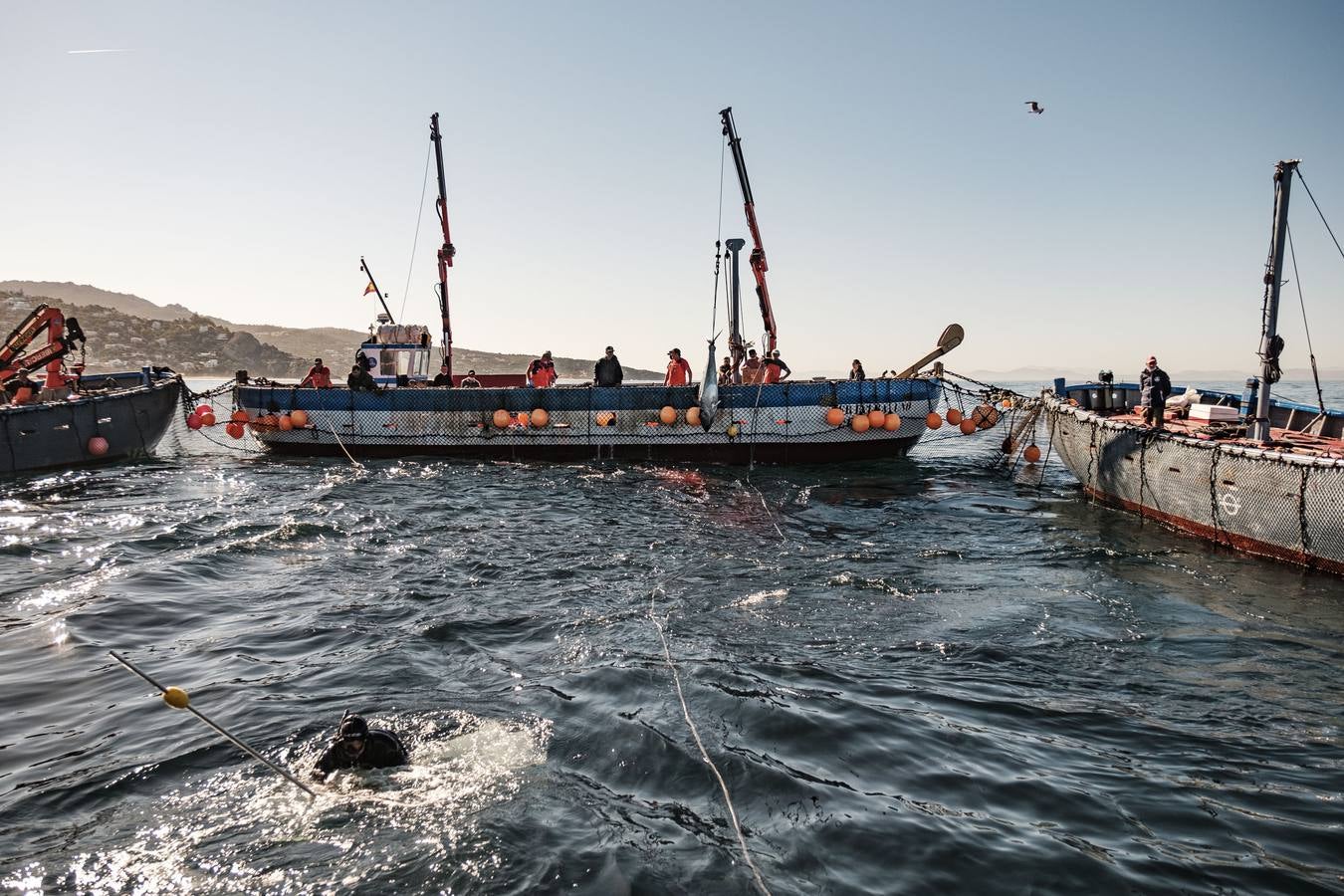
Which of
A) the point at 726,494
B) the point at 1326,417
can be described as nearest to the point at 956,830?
the point at 726,494

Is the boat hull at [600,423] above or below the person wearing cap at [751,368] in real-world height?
below

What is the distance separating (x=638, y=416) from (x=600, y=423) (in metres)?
1.29

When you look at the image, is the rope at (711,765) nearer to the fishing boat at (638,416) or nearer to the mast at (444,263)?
the fishing boat at (638,416)

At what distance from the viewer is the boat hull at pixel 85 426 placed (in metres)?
21.0

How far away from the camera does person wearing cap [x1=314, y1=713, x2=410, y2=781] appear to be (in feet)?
19.2

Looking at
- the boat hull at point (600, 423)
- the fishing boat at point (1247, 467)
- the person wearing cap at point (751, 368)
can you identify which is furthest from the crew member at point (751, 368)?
the fishing boat at point (1247, 467)

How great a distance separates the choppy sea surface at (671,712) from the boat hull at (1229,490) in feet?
1.73

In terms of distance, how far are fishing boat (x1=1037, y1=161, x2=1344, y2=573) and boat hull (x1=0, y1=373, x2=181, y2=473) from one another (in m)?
28.6

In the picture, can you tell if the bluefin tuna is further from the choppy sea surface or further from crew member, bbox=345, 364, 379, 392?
crew member, bbox=345, 364, 379, 392

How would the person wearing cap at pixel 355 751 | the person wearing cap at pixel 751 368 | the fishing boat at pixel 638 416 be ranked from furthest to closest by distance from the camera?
the person wearing cap at pixel 751 368 < the fishing boat at pixel 638 416 < the person wearing cap at pixel 355 751

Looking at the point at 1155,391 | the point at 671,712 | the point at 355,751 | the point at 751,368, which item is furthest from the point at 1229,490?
the point at 355,751

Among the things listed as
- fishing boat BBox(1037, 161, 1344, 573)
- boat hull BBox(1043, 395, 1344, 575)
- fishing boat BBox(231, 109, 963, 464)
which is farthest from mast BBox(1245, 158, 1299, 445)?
fishing boat BBox(231, 109, 963, 464)

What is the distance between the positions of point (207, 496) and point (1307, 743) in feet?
68.5

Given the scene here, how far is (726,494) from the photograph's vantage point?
1955 centimetres
